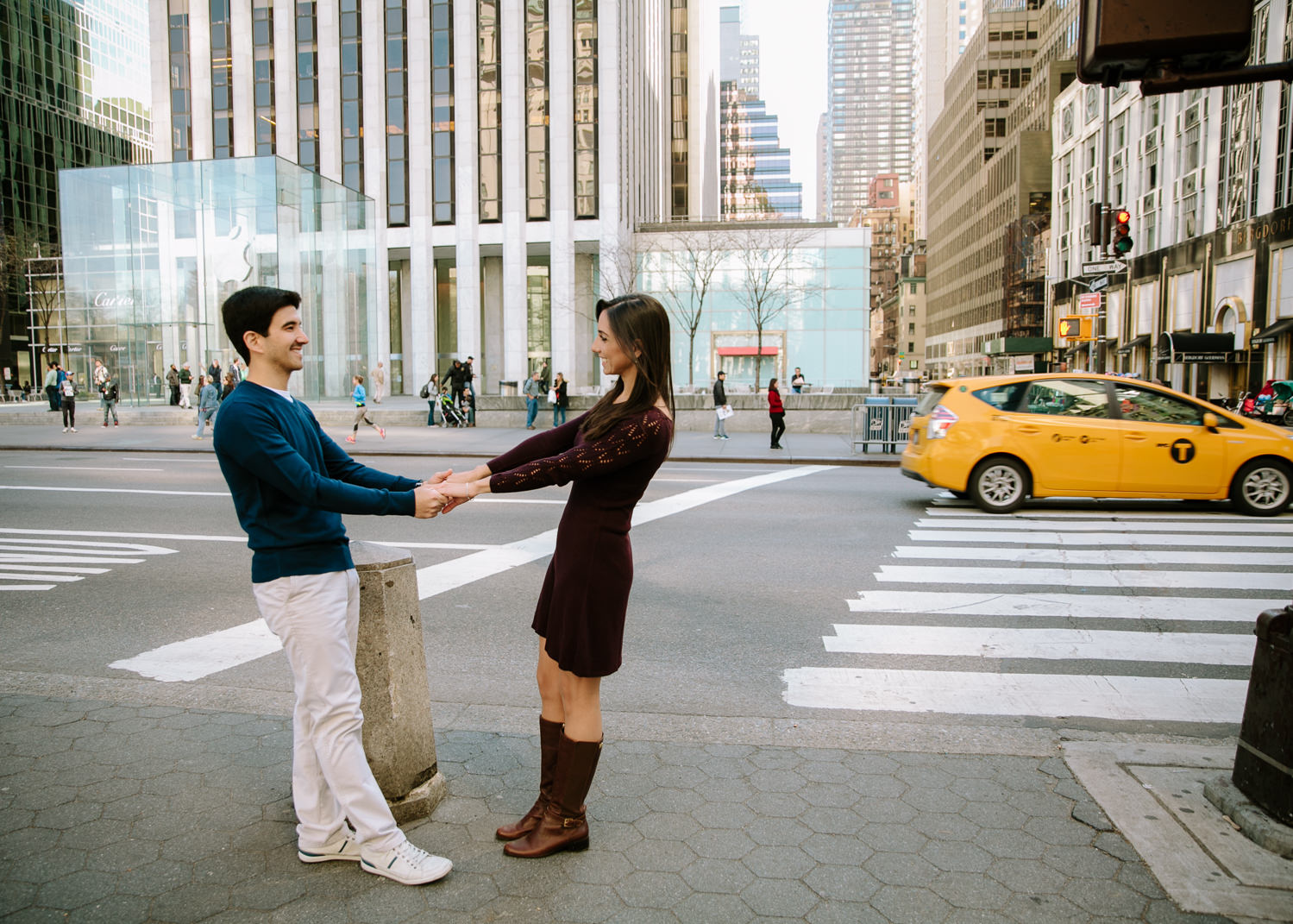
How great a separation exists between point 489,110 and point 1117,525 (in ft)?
141

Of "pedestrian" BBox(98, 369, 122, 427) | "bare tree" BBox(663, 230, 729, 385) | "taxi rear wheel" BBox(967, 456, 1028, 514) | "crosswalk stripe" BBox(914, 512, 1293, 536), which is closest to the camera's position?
"crosswalk stripe" BBox(914, 512, 1293, 536)

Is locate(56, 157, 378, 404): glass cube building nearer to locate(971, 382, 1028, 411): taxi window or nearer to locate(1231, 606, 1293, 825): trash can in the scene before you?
locate(971, 382, 1028, 411): taxi window

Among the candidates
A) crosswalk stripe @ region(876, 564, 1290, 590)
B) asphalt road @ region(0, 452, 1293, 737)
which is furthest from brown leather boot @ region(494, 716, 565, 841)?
crosswalk stripe @ region(876, 564, 1290, 590)

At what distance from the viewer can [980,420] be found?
10.9 meters

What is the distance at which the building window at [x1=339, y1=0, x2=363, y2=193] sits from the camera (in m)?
47.0

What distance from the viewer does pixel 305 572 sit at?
296 cm

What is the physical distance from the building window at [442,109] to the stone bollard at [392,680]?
153 feet

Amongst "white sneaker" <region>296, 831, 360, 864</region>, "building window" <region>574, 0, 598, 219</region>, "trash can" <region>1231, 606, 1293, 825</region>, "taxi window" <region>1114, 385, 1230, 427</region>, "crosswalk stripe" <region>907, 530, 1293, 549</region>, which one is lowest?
"white sneaker" <region>296, 831, 360, 864</region>

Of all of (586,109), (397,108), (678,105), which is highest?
(678,105)

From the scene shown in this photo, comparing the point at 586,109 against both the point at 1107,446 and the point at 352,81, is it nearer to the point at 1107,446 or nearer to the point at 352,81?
the point at 352,81

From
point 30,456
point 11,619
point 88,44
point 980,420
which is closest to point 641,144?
point 30,456

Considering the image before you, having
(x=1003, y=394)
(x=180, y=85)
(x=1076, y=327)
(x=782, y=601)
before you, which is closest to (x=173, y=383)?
(x=180, y=85)

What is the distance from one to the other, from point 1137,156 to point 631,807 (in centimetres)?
5913

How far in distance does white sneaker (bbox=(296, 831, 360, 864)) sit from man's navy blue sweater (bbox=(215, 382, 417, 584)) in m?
0.97
